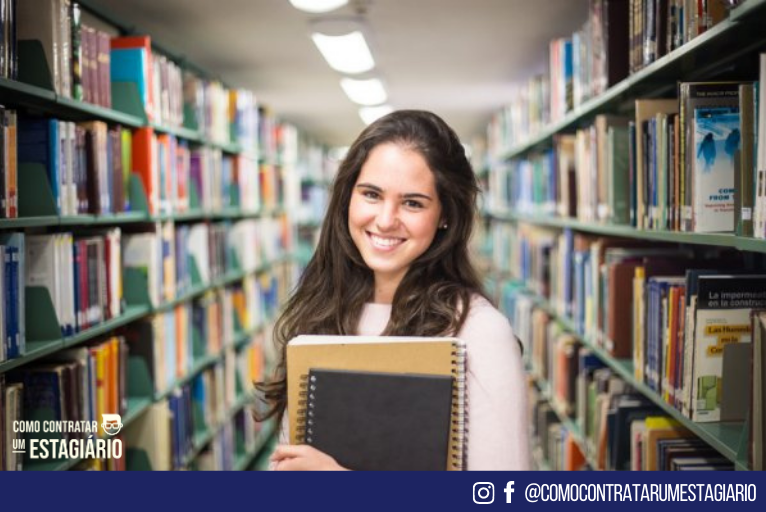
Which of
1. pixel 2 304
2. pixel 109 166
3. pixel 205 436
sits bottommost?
pixel 205 436

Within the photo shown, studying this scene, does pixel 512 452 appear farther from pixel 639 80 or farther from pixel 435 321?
pixel 639 80

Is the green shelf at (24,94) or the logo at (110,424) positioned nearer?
the green shelf at (24,94)

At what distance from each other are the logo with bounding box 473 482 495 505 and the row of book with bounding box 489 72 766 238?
64 centimetres

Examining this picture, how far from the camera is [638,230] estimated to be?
2.06m

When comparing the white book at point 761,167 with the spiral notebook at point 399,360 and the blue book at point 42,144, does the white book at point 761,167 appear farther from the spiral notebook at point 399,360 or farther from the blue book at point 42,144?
the blue book at point 42,144

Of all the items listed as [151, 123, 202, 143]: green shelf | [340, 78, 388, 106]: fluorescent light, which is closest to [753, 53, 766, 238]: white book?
[151, 123, 202, 143]: green shelf

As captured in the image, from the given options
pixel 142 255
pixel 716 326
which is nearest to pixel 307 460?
pixel 716 326

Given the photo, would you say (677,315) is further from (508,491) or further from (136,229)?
(136,229)

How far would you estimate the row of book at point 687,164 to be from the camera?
1.38 m

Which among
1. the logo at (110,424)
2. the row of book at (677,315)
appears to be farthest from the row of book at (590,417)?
the logo at (110,424)

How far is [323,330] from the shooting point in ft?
5.38

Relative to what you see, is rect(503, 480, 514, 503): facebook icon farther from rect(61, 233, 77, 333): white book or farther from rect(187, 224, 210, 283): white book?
rect(187, 224, 210, 283): white book

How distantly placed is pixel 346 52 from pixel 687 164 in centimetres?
224

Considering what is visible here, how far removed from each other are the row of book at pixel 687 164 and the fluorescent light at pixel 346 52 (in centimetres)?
125
